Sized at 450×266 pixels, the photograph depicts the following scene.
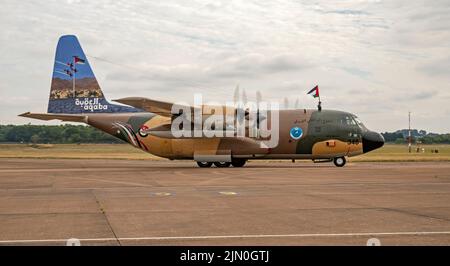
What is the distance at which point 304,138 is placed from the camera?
34.4m

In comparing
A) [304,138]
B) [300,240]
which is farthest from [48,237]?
[304,138]

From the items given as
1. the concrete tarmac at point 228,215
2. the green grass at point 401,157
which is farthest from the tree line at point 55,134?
the concrete tarmac at point 228,215

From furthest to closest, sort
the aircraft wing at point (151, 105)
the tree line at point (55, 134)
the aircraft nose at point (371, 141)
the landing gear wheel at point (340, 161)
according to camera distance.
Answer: the tree line at point (55, 134), the landing gear wheel at point (340, 161), the aircraft nose at point (371, 141), the aircraft wing at point (151, 105)

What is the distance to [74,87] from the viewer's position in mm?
38438

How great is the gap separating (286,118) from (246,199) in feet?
65.7

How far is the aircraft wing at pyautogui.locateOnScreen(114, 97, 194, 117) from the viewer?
31.0 meters

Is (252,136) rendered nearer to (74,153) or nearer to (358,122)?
(358,122)

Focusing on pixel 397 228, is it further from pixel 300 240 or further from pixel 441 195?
pixel 441 195

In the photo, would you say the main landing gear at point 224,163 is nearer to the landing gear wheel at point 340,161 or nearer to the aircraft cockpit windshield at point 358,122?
the landing gear wheel at point 340,161

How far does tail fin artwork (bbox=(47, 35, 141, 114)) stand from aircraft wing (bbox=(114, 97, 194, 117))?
4.58m

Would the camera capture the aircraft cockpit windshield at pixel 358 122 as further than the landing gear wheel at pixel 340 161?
No

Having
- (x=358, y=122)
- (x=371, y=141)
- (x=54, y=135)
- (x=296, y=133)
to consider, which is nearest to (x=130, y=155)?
(x=296, y=133)

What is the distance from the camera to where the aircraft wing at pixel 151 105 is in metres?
31.0

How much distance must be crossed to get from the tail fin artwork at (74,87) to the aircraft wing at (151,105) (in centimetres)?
458
